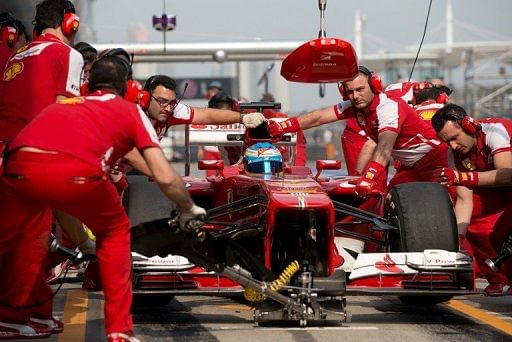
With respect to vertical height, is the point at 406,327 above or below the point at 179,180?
below

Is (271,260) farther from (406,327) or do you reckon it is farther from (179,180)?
(179,180)

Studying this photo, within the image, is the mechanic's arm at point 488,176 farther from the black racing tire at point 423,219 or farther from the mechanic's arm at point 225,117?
the mechanic's arm at point 225,117

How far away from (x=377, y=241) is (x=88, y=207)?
275 centimetres

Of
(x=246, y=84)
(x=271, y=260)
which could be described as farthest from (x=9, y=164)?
(x=246, y=84)

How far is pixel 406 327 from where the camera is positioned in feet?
25.5

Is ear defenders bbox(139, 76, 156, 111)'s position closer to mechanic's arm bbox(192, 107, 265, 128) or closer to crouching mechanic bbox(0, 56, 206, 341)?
mechanic's arm bbox(192, 107, 265, 128)

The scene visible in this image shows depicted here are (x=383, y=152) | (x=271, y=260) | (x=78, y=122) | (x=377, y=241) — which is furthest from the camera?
(x=383, y=152)

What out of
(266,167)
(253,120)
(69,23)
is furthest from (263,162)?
(69,23)

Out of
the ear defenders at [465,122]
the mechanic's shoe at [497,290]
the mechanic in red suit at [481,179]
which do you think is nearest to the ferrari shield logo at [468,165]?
the mechanic in red suit at [481,179]

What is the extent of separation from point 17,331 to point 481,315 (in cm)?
300

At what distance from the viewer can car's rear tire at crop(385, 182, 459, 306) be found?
26.3 feet

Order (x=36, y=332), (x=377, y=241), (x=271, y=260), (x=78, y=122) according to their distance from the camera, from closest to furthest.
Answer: (x=78, y=122) → (x=36, y=332) → (x=271, y=260) → (x=377, y=241)

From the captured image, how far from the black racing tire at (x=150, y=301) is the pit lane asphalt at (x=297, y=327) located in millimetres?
37

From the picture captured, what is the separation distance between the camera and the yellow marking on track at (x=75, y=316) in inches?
293
